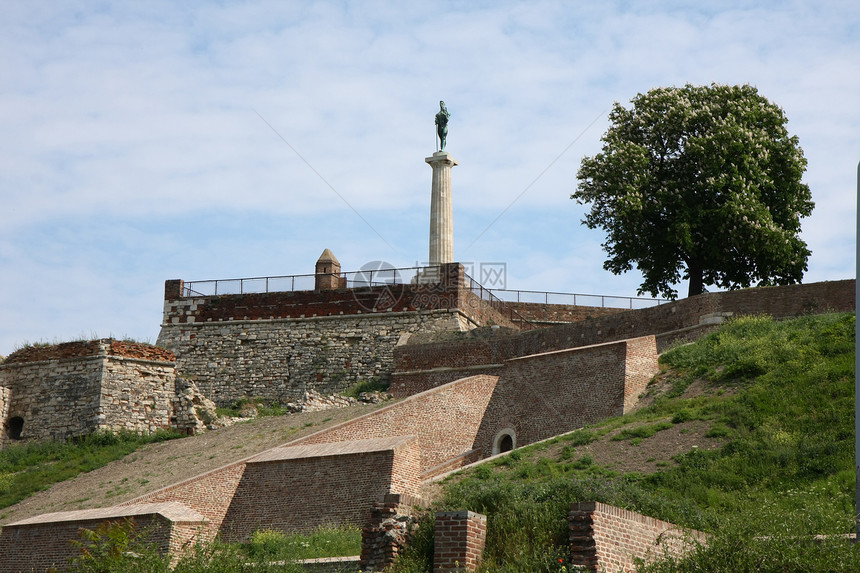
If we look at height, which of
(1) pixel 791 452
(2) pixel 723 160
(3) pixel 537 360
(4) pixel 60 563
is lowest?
(4) pixel 60 563

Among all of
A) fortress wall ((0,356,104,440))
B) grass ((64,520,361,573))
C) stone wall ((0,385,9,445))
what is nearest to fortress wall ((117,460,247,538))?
grass ((64,520,361,573))

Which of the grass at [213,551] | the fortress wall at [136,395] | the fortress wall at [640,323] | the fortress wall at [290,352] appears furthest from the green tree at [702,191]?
the grass at [213,551]

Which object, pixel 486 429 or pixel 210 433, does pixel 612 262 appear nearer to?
pixel 486 429

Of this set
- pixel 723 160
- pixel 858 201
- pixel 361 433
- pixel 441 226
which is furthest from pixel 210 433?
pixel 858 201

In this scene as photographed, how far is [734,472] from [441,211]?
2074cm

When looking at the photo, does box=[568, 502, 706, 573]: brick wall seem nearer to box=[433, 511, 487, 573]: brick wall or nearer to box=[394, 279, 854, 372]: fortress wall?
box=[433, 511, 487, 573]: brick wall

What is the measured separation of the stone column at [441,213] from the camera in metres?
39.7

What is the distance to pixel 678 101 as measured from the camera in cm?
3638

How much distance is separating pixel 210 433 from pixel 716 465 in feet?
53.3

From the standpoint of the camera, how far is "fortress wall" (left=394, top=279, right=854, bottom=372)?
29484mm

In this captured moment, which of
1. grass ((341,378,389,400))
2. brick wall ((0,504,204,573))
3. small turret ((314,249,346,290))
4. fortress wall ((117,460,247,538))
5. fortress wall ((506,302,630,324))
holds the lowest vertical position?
brick wall ((0,504,204,573))

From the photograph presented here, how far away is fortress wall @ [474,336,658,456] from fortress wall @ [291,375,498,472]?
36cm

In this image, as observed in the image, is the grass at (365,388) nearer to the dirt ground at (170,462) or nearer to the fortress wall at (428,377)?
the fortress wall at (428,377)

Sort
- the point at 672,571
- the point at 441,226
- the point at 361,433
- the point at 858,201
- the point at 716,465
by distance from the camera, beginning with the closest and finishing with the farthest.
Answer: the point at 858,201 → the point at 672,571 → the point at 716,465 → the point at 361,433 → the point at 441,226
